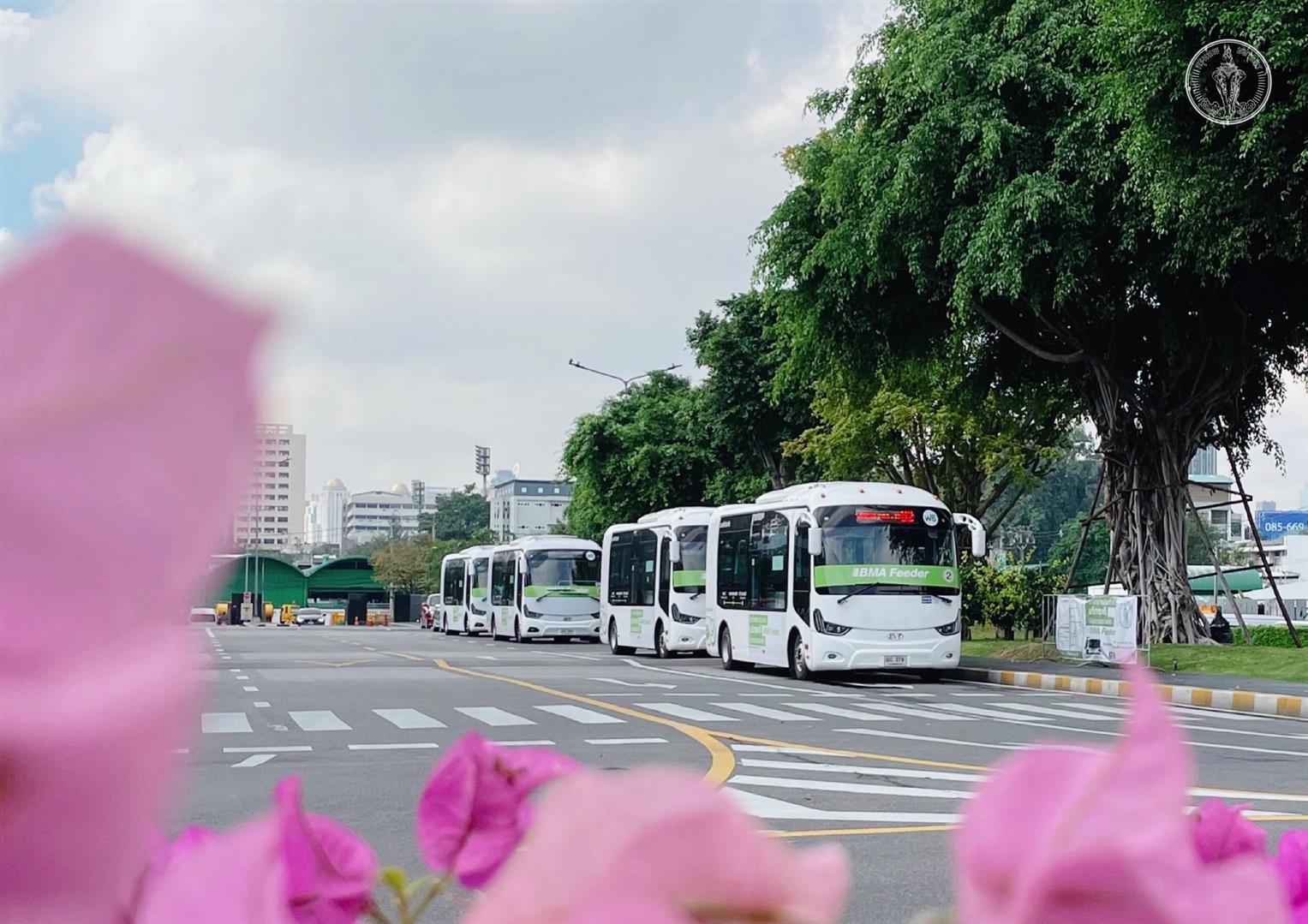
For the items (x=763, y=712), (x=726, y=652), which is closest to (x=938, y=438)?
(x=726, y=652)

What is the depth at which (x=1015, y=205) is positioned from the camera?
1541cm

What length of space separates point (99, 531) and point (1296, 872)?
70 cm

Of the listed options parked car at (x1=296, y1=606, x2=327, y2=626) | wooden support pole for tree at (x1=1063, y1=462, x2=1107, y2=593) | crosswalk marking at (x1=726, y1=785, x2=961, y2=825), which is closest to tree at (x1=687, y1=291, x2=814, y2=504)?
wooden support pole for tree at (x1=1063, y1=462, x2=1107, y2=593)

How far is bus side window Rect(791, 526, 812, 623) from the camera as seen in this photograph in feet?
53.4

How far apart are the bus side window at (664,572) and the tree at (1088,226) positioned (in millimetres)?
5215

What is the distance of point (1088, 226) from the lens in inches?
627

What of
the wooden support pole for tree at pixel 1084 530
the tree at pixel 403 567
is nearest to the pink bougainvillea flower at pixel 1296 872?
the wooden support pole for tree at pixel 1084 530

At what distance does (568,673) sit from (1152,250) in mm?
8893

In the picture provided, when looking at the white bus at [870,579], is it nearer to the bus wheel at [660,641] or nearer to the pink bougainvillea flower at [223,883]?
the bus wheel at [660,641]

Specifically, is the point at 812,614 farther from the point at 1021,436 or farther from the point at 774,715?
the point at 1021,436

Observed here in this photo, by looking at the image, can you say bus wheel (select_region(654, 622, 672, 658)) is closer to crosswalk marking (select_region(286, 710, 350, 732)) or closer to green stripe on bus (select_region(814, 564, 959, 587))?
Result: green stripe on bus (select_region(814, 564, 959, 587))

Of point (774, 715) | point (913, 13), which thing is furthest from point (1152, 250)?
point (774, 715)

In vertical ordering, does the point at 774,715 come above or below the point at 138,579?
below

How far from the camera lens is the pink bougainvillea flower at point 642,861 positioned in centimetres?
26
